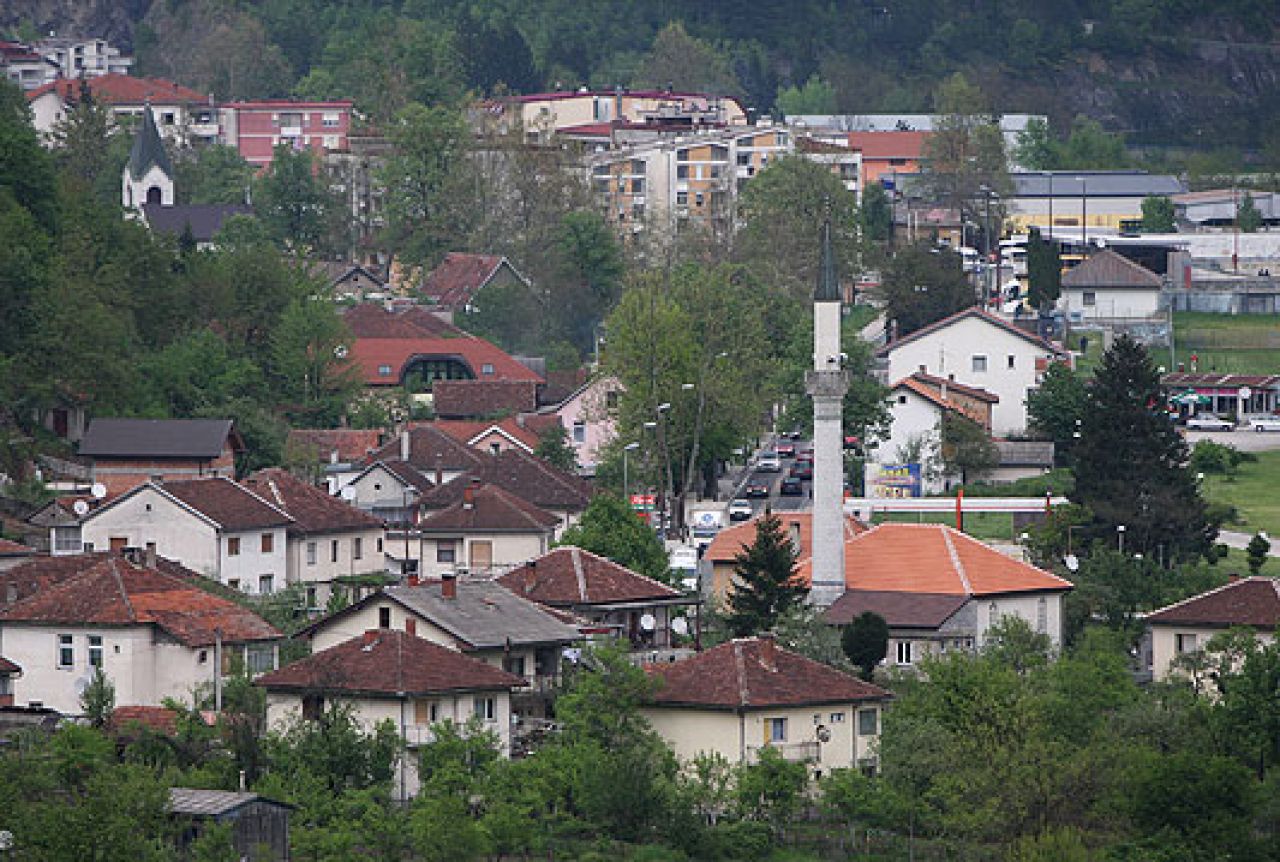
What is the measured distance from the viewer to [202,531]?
236ft

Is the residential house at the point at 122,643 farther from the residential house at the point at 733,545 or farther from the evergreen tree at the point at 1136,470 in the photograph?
the evergreen tree at the point at 1136,470

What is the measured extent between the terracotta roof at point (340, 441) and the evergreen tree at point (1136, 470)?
19785 mm

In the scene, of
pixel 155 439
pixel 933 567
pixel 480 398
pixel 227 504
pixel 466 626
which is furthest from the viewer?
pixel 480 398

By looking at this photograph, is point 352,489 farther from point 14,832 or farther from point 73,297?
point 14,832

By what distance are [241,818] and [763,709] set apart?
10.7 metres

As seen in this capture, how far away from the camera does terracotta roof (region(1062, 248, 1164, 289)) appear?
414 ft

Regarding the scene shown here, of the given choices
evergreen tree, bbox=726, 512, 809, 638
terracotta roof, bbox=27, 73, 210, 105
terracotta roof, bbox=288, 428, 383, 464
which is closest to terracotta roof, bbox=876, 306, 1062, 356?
terracotta roof, bbox=288, 428, 383, 464

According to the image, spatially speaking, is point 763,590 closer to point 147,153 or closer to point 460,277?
point 460,277

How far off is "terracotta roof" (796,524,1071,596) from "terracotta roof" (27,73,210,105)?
325ft

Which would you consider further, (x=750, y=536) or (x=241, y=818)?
(x=750, y=536)

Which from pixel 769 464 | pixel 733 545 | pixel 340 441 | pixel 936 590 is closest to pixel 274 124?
pixel 769 464

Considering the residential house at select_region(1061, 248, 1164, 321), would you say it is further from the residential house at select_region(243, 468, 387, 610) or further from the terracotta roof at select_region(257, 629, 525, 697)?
the terracotta roof at select_region(257, 629, 525, 697)

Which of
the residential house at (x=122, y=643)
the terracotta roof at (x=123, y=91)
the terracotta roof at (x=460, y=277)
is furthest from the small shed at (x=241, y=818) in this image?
the terracotta roof at (x=123, y=91)

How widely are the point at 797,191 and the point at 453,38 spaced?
58922 mm
